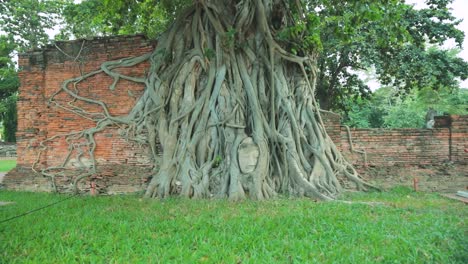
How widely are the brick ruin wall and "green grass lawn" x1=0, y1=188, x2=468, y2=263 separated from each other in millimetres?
2194

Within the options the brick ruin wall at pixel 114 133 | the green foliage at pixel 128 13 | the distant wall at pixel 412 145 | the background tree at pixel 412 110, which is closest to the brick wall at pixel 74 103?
the brick ruin wall at pixel 114 133

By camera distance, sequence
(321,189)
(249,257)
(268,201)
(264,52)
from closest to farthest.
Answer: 1. (249,257)
2. (268,201)
3. (321,189)
4. (264,52)

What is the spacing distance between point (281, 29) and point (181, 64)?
74.5 inches

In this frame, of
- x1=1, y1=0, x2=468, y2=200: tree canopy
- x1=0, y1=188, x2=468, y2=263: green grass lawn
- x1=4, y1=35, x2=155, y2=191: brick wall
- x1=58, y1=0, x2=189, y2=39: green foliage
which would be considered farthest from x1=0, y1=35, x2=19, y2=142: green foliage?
x1=0, y1=188, x2=468, y2=263: green grass lawn

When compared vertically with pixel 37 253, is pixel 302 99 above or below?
above

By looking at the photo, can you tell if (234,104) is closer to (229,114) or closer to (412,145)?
(229,114)

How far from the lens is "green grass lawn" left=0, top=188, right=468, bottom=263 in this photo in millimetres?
3270

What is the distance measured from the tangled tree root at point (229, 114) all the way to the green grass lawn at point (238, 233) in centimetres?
83

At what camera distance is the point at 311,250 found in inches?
133

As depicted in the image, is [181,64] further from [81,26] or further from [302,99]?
[81,26]

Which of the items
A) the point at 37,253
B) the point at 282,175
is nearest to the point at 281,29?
the point at 282,175

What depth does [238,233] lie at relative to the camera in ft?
12.7

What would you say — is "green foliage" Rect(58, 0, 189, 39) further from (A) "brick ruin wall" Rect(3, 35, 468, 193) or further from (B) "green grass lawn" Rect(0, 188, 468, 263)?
(B) "green grass lawn" Rect(0, 188, 468, 263)

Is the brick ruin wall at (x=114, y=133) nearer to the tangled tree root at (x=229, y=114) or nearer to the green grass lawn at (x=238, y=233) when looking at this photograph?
the tangled tree root at (x=229, y=114)
